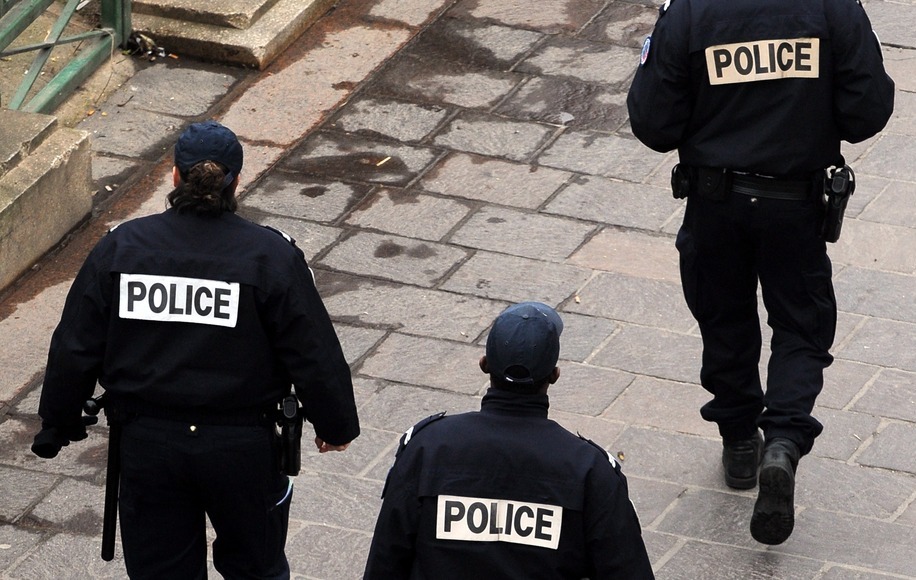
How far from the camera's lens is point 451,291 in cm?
721

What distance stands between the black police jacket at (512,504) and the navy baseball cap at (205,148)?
1.22 meters

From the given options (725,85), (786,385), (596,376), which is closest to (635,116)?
(725,85)

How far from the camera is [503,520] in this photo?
12.0 feet

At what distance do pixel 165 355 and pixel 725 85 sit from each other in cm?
197

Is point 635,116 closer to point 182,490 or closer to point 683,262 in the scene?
point 683,262

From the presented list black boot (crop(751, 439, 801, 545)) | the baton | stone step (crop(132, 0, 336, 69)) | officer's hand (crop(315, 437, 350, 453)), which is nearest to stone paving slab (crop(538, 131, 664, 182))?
stone step (crop(132, 0, 336, 69))

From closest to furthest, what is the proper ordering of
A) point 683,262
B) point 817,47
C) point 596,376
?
point 817,47
point 683,262
point 596,376

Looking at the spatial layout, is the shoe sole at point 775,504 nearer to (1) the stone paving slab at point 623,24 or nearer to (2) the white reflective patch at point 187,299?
(2) the white reflective patch at point 187,299

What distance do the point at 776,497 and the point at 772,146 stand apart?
109cm

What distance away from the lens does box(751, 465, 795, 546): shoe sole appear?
513 cm

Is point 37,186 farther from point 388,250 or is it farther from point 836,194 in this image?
point 836,194

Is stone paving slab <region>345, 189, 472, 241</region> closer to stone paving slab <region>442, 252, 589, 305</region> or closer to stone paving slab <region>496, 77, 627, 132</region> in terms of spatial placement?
stone paving slab <region>442, 252, 589, 305</region>

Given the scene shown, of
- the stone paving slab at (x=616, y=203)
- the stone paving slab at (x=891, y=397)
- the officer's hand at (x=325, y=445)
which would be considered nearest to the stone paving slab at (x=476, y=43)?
the stone paving slab at (x=616, y=203)

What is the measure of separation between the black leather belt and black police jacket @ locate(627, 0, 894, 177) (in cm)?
4
